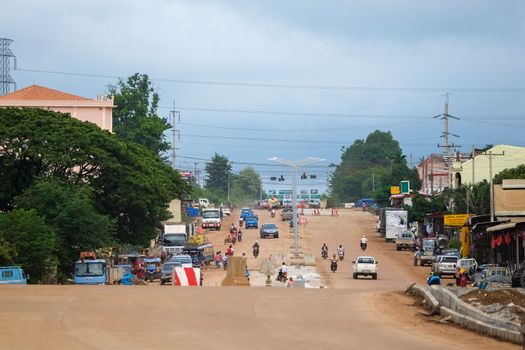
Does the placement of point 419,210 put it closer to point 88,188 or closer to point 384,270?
point 384,270

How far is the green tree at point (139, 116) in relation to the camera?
131625 mm

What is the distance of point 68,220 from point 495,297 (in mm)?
36765

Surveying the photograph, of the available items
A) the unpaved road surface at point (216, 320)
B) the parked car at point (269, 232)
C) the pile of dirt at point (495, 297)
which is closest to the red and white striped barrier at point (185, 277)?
the unpaved road surface at point (216, 320)

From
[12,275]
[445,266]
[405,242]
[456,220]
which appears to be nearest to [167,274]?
[445,266]

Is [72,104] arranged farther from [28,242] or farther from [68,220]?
[28,242]

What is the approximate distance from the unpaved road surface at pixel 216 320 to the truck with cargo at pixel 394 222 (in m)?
68.2

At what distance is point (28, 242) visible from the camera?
1953 inches

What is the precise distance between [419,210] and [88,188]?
5165 centimetres

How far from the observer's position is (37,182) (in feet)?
209

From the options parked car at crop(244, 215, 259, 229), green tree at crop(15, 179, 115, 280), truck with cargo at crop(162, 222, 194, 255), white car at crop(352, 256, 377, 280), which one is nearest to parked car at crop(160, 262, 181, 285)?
green tree at crop(15, 179, 115, 280)

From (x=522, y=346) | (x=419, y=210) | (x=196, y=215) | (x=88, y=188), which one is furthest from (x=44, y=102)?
(x=522, y=346)

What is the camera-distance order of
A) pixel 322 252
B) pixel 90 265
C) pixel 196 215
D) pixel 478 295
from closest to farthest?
pixel 478 295 < pixel 90 265 < pixel 322 252 < pixel 196 215

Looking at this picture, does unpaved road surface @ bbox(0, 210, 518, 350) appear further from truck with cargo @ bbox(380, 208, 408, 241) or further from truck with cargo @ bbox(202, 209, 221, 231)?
truck with cargo @ bbox(202, 209, 221, 231)

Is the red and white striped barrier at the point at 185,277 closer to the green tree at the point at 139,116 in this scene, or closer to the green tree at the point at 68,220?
the green tree at the point at 68,220
